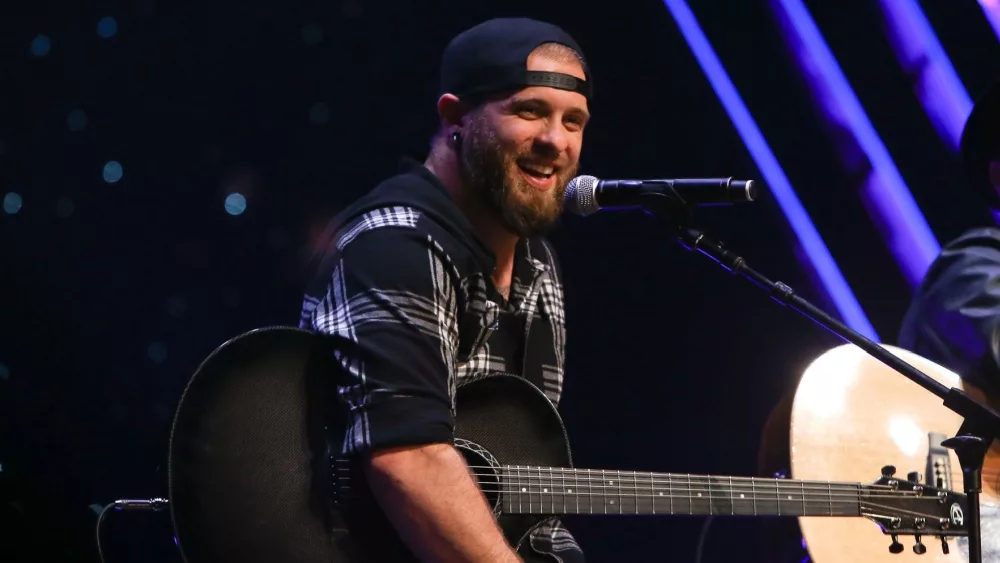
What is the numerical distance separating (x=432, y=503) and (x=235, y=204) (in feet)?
5.55

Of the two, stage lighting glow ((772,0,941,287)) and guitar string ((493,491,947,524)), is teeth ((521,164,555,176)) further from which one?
stage lighting glow ((772,0,941,287))

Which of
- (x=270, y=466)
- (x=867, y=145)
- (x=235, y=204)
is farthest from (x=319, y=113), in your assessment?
(x=867, y=145)

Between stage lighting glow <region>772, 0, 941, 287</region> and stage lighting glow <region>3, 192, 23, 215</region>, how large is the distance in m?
3.00

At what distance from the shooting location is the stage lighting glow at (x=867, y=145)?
4441 millimetres

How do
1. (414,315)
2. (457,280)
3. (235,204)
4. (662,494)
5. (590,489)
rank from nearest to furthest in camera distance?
(414,315)
(457,280)
(590,489)
(662,494)
(235,204)

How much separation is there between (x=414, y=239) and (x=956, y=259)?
1.93m

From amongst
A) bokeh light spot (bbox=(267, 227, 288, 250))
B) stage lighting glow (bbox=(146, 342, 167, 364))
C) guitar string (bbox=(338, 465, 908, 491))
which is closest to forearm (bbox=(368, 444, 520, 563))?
guitar string (bbox=(338, 465, 908, 491))

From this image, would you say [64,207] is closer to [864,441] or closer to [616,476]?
[616,476]

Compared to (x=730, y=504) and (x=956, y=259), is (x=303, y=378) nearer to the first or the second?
(x=730, y=504)

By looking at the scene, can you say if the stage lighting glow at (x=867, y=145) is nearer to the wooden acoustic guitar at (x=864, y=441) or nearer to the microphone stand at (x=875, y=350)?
the wooden acoustic guitar at (x=864, y=441)

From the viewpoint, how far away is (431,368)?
6.89ft

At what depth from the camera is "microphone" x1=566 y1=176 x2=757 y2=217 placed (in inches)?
91.7

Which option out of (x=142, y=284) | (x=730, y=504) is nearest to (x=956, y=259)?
(x=730, y=504)

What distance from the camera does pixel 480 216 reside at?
2.57 metres
